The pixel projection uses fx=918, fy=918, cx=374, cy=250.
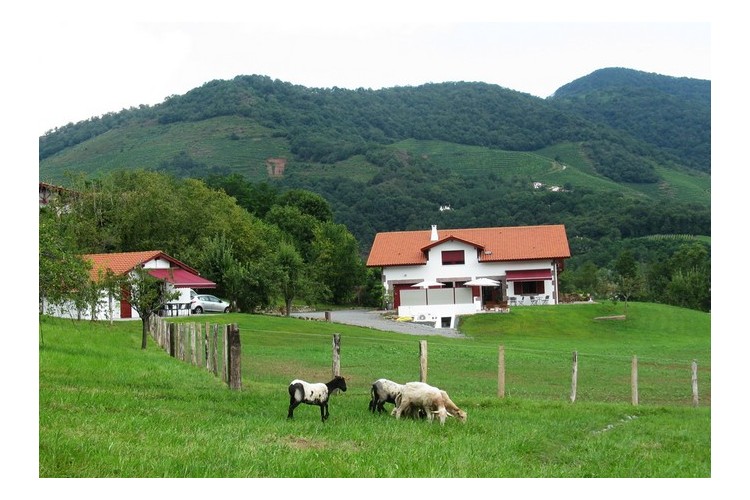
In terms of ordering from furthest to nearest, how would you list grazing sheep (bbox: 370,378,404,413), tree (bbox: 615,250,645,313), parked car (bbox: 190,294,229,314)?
1. tree (bbox: 615,250,645,313)
2. parked car (bbox: 190,294,229,314)
3. grazing sheep (bbox: 370,378,404,413)

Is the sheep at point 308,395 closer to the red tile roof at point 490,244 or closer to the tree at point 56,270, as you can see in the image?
the tree at point 56,270

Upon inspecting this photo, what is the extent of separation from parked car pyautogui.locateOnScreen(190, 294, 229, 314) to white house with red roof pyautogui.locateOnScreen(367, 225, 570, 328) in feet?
45.4

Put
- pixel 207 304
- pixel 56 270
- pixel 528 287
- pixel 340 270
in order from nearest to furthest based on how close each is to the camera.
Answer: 1. pixel 56 270
2. pixel 207 304
3. pixel 528 287
4. pixel 340 270

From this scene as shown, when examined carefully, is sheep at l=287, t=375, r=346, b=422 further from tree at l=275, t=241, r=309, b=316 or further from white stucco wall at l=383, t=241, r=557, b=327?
white stucco wall at l=383, t=241, r=557, b=327

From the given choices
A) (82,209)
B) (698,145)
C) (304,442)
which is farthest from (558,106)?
(304,442)

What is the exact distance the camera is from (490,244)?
63.8 meters

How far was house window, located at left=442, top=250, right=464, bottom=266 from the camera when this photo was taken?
206 ft

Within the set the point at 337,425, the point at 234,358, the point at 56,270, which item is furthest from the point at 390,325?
the point at 337,425

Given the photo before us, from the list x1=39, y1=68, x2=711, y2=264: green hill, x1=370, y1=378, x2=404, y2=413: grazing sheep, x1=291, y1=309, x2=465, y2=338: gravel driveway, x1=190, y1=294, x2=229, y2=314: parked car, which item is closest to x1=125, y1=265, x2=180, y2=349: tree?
x1=370, y1=378, x2=404, y2=413: grazing sheep

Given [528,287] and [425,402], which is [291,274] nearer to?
[528,287]

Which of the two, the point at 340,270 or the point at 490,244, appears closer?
the point at 490,244

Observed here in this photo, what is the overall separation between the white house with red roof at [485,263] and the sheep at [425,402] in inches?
1849

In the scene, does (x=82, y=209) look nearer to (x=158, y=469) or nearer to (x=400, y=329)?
(x=400, y=329)

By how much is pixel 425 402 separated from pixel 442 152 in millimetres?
137084
